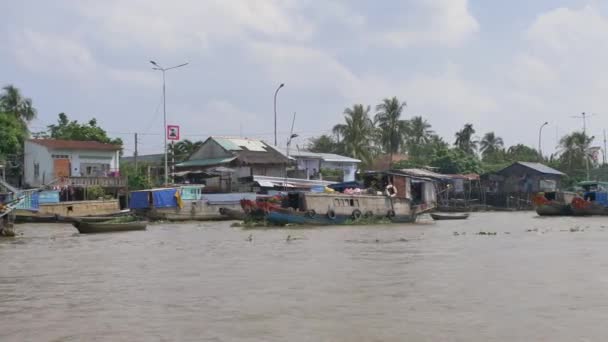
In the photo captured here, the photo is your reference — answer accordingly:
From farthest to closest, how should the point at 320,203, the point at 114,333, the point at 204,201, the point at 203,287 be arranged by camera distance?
the point at 204,201 → the point at 320,203 → the point at 203,287 → the point at 114,333

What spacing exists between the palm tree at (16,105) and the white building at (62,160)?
8.13 m

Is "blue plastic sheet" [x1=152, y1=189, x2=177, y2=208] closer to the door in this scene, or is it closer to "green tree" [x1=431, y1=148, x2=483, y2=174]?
the door

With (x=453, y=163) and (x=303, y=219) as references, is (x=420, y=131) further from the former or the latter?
(x=303, y=219)

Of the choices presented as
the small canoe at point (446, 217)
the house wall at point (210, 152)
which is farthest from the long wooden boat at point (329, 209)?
the house wall at point (210, 152)

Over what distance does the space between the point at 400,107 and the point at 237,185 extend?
20765 mm

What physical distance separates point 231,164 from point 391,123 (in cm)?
1936

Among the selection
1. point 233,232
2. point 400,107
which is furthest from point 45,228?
point 400,107

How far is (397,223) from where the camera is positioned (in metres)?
29.6

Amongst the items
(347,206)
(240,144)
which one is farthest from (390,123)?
(347,206)

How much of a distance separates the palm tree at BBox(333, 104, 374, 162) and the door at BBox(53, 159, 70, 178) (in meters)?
22.9

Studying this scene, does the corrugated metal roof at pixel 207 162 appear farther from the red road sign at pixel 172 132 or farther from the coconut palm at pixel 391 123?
the coconut palm at pixel 391 123

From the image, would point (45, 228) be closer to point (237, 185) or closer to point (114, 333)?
point (237, 185)

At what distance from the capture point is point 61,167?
123 feet

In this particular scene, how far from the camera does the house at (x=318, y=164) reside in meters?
47.0
